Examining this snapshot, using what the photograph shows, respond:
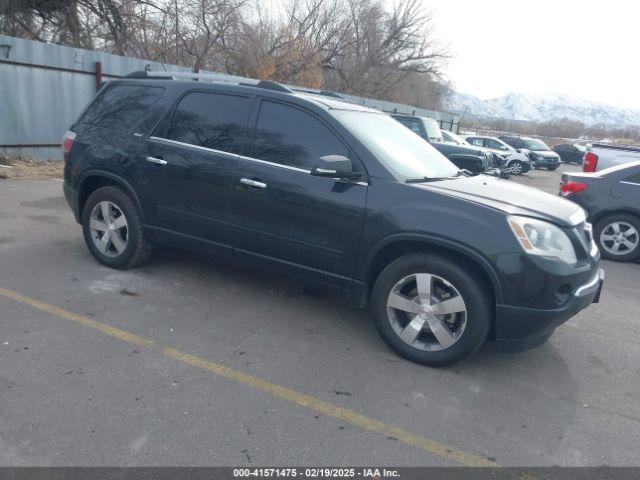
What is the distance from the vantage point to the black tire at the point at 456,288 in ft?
11.5

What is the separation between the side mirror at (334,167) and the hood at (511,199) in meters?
0.54

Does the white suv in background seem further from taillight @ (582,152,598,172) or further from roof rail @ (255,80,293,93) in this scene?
roof rail @ (255,80,293,93)

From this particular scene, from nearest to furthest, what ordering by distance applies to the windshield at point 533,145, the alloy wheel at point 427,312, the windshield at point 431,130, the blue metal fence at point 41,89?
1. the alloy wheel at point 427,312
2. the blue metal fence at point 41,89
3. the windshield at point 431,130
4. the windshield at point 533,145

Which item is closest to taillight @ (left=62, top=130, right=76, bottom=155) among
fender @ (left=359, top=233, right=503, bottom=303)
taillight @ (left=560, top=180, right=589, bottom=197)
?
fender @ (left=359, top=233, right=503, bottom=303)

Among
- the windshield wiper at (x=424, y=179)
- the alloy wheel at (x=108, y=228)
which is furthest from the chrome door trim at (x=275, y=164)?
the alloy wheel at (x=108, y=228)

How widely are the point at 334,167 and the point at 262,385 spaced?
160 centimetres

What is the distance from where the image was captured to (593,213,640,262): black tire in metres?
7.77

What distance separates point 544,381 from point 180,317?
285 centimetres

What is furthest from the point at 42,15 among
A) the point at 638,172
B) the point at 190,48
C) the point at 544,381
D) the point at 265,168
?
the point at 544,381

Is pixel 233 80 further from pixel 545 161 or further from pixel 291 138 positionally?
pixel 545 161

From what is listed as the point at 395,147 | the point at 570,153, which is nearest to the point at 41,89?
the point at 395,147

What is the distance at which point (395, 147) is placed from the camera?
4.40 m

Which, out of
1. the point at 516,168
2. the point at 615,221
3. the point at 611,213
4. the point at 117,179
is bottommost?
the point at 516,168

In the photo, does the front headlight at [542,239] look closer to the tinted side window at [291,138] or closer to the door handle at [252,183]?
the tinted side window at [291,138]
